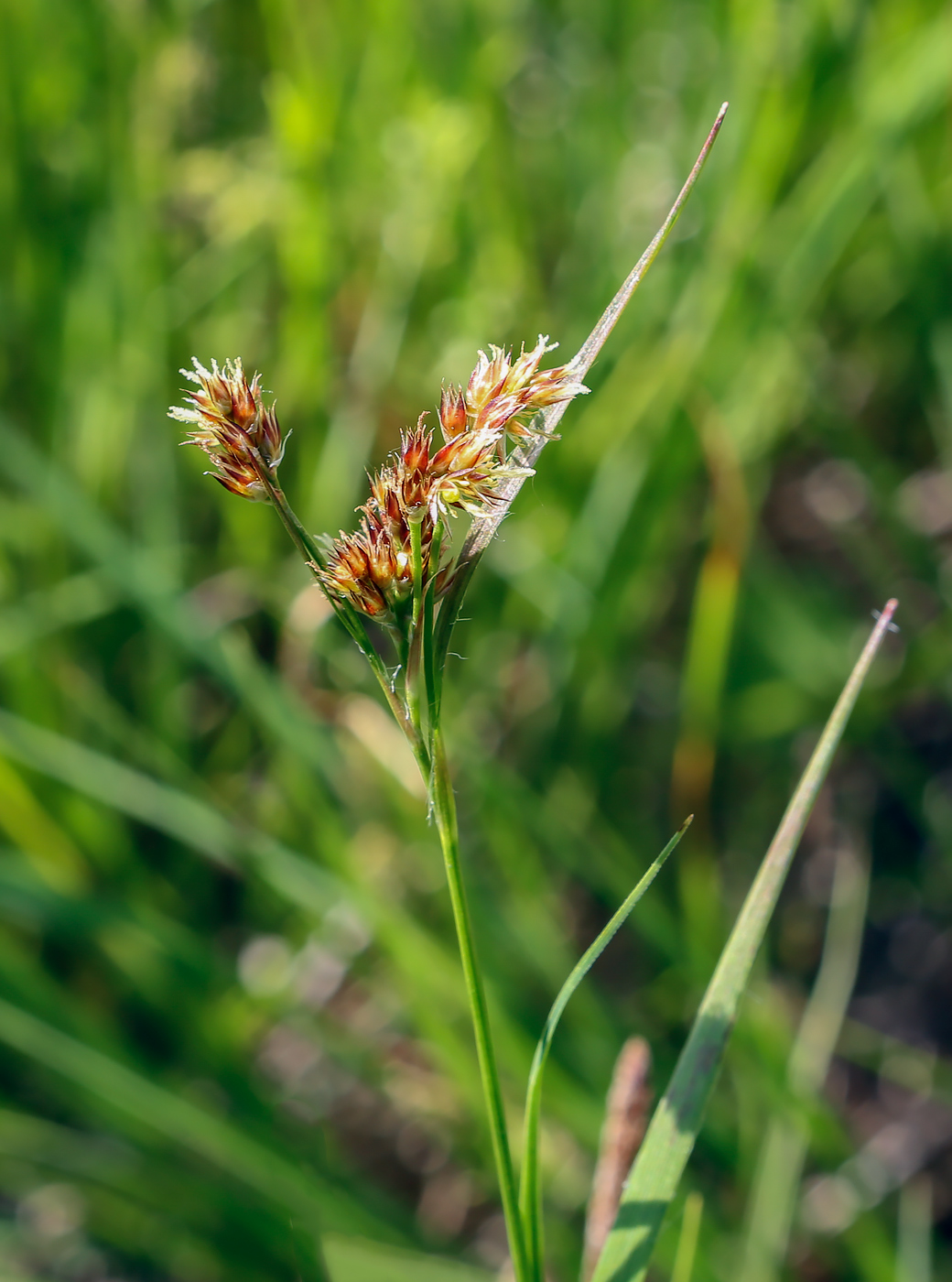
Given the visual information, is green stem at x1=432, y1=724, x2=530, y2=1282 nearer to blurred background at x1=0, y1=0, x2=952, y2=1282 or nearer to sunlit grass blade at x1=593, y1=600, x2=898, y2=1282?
sunlit grass blade at x1=593, y1=600, x2=898, y2=1282

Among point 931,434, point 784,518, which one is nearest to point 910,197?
point 931,434

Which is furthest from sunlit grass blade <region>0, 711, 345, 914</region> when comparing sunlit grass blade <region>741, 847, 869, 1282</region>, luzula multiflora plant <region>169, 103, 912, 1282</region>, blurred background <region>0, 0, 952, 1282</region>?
luzula multiflora plant <region>169, 103, 912, 1282</region>

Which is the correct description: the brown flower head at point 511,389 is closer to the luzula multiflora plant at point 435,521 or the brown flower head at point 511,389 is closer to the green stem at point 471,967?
the luzula multiflora plant at point 435,521

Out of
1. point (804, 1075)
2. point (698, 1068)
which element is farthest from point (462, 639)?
point (698, 1068)

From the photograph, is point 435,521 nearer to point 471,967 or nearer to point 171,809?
point 471,967

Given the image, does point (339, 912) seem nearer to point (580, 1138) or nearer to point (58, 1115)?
point (580, 1138)

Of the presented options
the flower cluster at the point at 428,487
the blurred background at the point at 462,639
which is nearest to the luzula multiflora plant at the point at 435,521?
the flower cluster at the point at 428,487

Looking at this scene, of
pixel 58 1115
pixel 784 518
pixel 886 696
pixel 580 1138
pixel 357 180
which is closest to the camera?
pixel 580 1138
